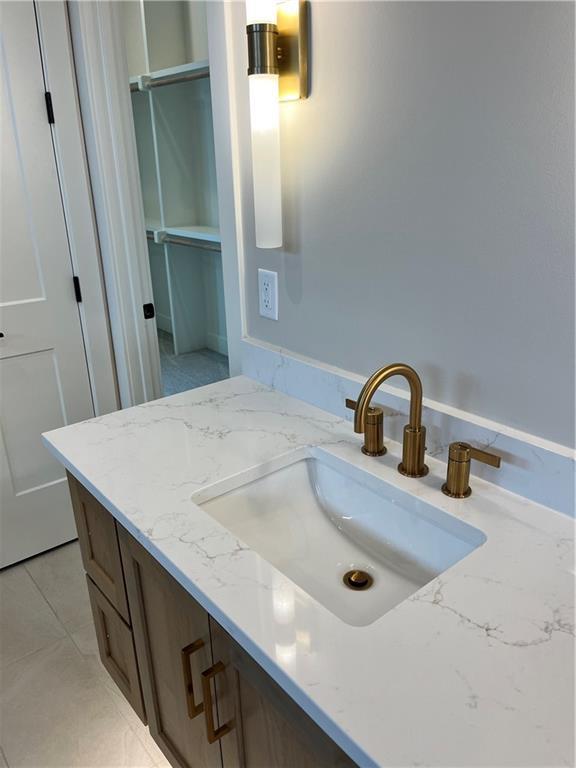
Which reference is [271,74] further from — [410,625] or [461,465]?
[410,625]

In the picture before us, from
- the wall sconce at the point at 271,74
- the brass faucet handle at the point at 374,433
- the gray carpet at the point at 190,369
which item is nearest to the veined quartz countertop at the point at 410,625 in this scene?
the brass faucet handle at the point at 374,433

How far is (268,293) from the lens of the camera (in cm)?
149

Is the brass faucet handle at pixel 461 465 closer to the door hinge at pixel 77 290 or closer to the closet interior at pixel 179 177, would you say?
the door hinge at pixel 77 290

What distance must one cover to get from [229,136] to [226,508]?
89 cm

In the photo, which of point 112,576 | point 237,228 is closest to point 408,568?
point 112,576

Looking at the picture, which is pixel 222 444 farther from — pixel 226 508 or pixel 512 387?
Result: pixel 512 387

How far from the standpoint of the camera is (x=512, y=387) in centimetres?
102

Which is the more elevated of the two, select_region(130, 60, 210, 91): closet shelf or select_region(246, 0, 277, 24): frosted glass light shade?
select_region(130, 60, 210, 91): closet shelf

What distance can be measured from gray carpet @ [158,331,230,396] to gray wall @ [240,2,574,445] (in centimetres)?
199

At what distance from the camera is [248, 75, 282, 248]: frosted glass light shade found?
1.21m

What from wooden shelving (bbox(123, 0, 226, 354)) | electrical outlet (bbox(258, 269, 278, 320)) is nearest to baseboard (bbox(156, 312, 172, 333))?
wooden shelving (bbox(123, 0, 226, 354))

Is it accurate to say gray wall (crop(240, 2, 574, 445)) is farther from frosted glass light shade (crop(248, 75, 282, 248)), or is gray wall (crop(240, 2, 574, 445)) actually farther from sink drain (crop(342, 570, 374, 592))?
sink drain (crop(342, 570, 374, 592))

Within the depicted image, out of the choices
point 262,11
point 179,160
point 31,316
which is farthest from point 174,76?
point 262,11

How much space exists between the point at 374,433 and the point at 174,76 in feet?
5.68
